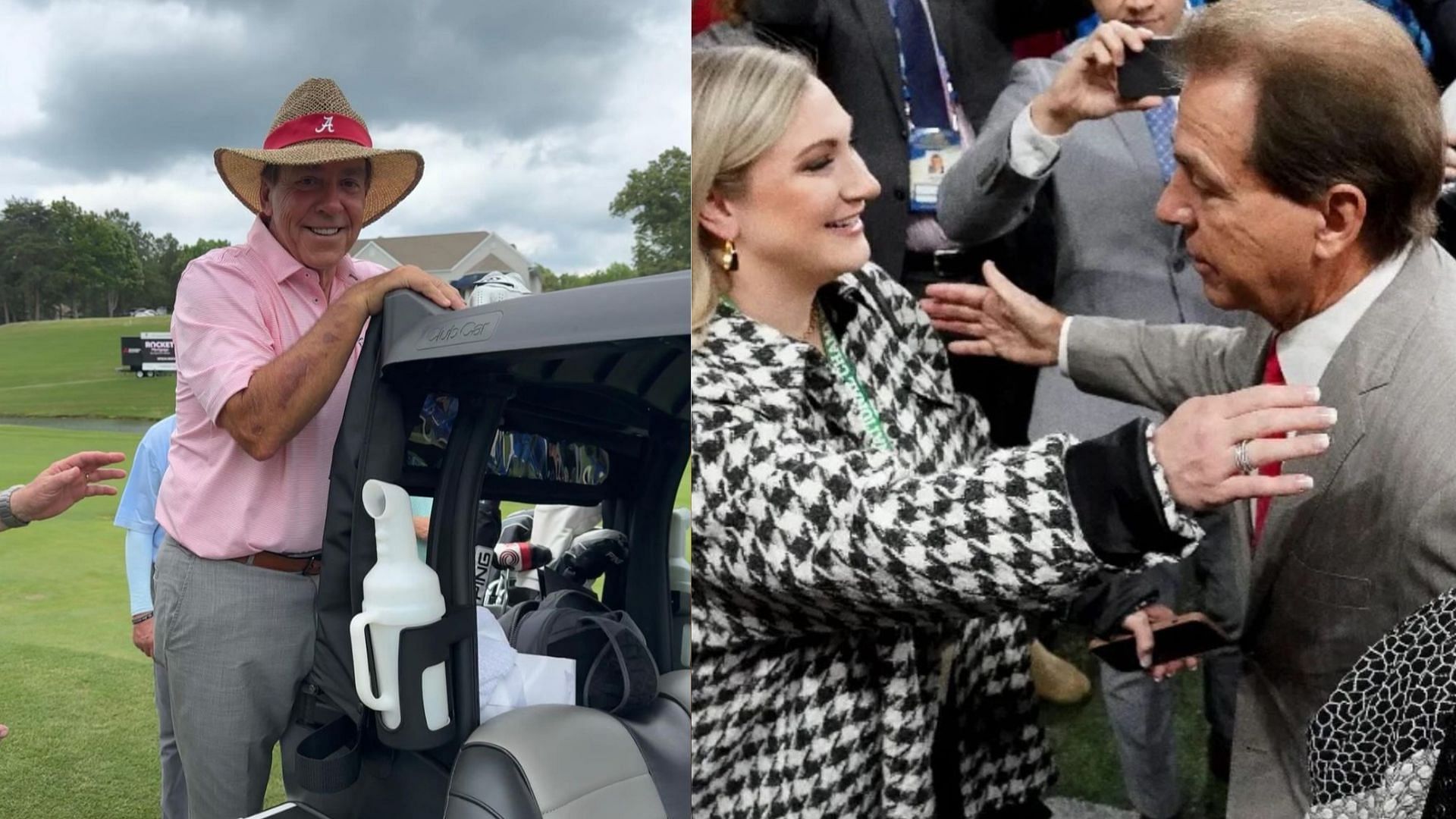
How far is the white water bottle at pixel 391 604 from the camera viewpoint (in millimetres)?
1507

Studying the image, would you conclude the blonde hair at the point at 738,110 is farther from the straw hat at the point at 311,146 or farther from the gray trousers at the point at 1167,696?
the gray trousers at the point at 1167,696

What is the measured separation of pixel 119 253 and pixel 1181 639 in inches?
64.4

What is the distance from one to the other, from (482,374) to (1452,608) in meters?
1.36

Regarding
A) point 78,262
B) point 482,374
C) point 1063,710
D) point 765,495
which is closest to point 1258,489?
point 1063,710

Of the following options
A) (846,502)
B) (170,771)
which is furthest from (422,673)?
(846,502)

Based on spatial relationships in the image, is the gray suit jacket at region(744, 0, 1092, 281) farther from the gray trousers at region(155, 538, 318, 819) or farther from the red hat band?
the gray trousers at region(155, 538, 318, 819)

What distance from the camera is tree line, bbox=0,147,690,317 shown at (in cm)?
149

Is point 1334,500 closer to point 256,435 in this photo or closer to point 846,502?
point 846,502

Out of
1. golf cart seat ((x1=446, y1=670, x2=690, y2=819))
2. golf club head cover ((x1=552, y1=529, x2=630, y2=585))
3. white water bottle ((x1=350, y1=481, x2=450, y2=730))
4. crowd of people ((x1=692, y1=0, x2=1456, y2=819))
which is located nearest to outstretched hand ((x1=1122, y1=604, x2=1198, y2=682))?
crowd of people ((x1=692, y1=0, x2=1456, y2=819))

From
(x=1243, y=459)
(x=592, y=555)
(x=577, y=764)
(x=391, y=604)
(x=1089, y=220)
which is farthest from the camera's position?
(x=592, y=555)

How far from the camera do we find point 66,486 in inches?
58.0

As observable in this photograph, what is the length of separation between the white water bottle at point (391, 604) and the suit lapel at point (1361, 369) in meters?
1.23

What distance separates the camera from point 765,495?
143 cm

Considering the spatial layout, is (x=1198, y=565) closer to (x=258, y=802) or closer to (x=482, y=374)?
(x=482, y=374)
